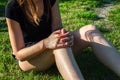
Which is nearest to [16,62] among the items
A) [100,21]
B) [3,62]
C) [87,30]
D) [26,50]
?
[3,62]

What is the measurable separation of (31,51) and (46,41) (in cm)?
20

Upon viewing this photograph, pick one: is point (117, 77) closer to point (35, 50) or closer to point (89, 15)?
point (35, 50)

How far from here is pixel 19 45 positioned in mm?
3883

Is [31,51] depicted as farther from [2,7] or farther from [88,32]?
[2,7]

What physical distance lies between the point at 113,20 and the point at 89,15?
0.43 metres

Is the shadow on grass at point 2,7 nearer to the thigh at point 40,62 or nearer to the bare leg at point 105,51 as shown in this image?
the thigh at point 40,62

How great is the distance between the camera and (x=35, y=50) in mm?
3764

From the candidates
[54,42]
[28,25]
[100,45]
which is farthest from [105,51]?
[28,25]

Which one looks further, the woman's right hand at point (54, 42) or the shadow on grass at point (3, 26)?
the shadow on grass at point (3, 26)

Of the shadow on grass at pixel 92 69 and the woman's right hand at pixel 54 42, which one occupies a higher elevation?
the woman's right hand at pixel 54 42

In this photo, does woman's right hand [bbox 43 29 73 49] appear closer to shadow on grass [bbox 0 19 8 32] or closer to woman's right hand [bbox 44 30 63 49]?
woman's right hand [bbox 44 30 63 49]

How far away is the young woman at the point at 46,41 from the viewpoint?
366cm

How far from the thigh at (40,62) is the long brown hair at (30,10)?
1.33ft

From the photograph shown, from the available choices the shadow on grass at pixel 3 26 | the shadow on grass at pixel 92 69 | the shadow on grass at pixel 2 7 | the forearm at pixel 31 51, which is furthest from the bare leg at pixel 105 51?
the shadow on grass at pixel 2 7
